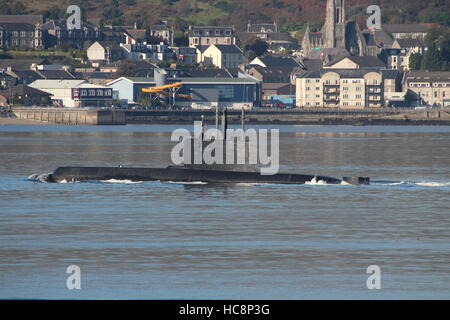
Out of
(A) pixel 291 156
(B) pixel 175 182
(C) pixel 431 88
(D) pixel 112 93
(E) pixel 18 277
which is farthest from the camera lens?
(C) pixel 431 88

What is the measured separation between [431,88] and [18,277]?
15777cm

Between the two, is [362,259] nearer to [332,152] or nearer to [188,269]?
[188,269]

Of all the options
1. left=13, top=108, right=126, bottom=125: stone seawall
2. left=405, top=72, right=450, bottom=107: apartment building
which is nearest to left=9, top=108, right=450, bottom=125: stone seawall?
left=13, top=108, right=126, bottom=125: stone seawall

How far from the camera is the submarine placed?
4962cm

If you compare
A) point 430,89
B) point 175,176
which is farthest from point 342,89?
point 175,176

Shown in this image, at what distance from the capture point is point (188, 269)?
1116 inches

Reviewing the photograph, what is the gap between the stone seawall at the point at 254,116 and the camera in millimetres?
146250

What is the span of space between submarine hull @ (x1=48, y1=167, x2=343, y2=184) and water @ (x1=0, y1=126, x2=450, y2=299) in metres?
0.49

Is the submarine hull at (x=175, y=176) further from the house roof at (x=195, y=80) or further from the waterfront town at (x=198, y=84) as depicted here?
the house roof at (x=195, y=80)

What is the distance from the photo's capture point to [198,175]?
49.7 metres

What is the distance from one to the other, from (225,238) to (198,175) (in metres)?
16.2

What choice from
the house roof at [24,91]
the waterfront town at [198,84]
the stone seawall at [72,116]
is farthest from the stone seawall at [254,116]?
the house roof at [24,91]
